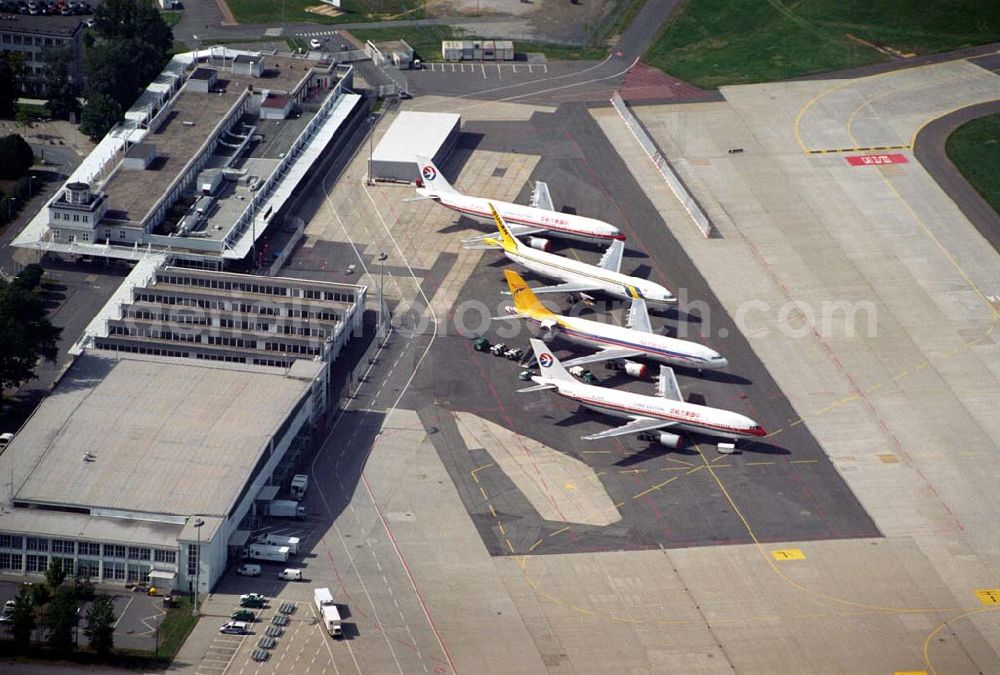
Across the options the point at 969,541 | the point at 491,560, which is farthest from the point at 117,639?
the point at 969,541

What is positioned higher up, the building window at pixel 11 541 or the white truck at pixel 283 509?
the building window at pixel 11 541

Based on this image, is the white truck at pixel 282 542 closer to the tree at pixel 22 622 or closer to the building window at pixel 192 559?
the building window at pixel 192 559

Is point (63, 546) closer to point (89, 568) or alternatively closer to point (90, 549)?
point (90, 549)

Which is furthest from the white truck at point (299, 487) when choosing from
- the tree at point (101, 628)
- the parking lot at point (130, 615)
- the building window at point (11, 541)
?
the building window at point (11, 541)

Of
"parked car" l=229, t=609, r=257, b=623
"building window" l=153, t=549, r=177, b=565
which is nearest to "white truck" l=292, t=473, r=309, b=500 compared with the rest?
"building window" l=153, t=549, r=177, b=565

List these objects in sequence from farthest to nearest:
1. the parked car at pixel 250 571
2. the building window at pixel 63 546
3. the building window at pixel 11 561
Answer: the parked car at pixel 250 571, the building window at pixel 11 561, the building window at pixel 63 546

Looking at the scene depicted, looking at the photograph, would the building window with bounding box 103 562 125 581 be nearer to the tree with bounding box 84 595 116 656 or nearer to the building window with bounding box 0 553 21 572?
the building window with bounding box 0 553 21 572
